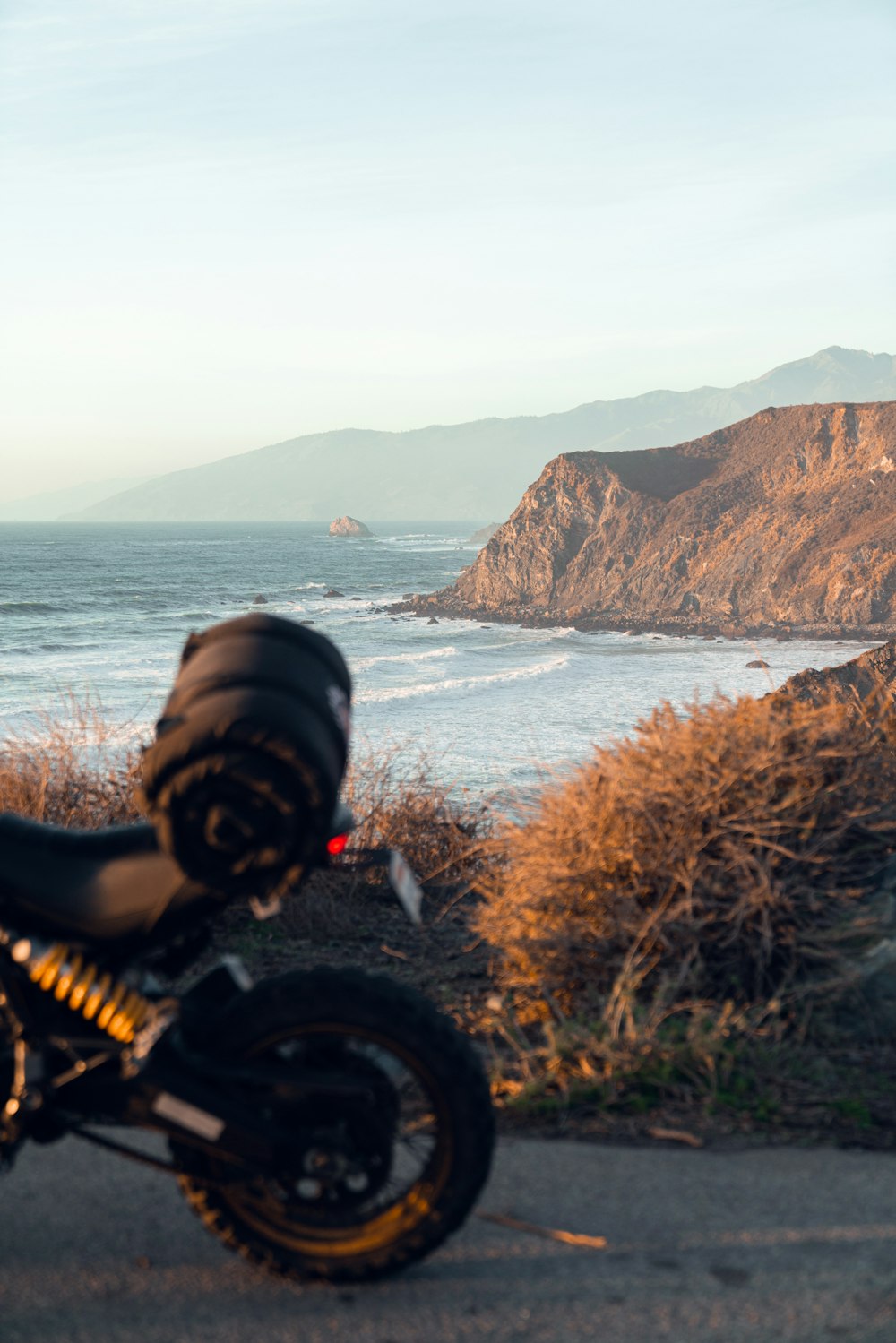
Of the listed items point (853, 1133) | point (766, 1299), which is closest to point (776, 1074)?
point (853, 1133)

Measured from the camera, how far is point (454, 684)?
113ft

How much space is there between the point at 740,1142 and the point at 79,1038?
2253mm

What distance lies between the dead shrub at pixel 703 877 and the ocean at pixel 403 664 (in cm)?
43

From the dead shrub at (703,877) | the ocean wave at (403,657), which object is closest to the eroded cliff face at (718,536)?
the ocean wave at (403,657)

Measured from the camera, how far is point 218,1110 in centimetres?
284

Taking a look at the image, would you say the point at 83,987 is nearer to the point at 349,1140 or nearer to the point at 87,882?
the point at 87,882

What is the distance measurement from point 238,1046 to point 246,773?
815mm

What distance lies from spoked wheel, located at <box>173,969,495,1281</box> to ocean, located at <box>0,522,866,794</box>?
257cm

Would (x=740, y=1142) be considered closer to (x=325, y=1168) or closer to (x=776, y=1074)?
(x=776, y=1074)

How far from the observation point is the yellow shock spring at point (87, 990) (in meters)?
2.89

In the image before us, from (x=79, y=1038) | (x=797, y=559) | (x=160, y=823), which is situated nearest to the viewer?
(x=160, y=823)

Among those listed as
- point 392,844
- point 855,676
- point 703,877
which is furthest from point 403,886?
point 855,676

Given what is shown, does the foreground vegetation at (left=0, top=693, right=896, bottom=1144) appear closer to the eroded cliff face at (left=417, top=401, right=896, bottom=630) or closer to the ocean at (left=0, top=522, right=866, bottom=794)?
the ocean at (left=0, top=522, right=866, bottom=794)

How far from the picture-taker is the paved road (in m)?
2.76
